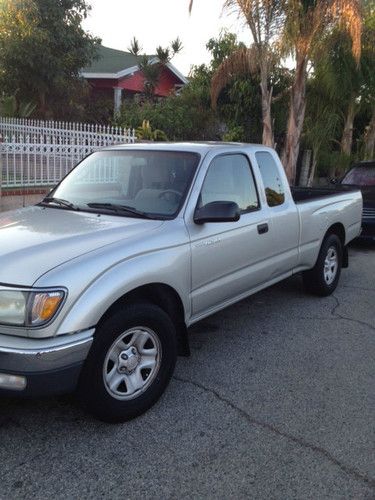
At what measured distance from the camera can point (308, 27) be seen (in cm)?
1099

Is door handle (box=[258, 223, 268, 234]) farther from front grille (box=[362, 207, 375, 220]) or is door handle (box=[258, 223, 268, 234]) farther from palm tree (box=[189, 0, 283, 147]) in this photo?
palm tree (box=[189, 0, 283, 147])

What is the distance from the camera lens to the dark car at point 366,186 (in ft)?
29.9

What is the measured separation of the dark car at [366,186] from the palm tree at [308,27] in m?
1.99

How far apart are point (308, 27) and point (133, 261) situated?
30.9 feet

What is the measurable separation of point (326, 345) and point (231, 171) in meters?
1.73

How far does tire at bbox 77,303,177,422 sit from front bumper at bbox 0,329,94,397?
5.8 inches

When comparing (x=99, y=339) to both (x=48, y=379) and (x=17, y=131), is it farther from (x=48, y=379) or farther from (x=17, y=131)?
(x=17, y=131)

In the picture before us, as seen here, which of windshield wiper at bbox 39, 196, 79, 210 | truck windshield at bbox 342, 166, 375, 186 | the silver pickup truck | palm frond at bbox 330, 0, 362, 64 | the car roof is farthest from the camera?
palm frond at bbox 330, 0, 362, 64

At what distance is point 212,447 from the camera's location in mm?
3078

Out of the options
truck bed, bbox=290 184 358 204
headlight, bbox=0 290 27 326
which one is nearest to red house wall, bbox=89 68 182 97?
truck bed, bbox=290 184 358 204

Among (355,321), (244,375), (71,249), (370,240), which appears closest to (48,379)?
(71,249)

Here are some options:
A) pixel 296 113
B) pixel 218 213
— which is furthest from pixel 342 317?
pixel 296 113

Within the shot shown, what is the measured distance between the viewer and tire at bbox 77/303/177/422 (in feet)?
10.0

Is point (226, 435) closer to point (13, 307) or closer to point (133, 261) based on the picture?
point (133, 261)
